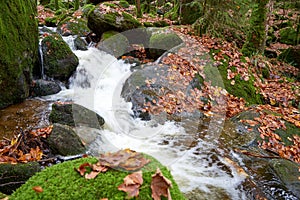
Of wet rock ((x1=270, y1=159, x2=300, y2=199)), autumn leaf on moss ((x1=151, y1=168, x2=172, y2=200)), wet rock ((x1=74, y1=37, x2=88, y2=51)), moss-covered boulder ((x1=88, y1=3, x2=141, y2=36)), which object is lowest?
wet rock ((x1=270, y1=159, x2=300, y2=199))

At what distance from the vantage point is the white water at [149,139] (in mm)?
4082

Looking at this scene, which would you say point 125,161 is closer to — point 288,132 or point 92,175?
point 92,175

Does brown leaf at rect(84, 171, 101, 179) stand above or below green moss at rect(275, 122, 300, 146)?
above

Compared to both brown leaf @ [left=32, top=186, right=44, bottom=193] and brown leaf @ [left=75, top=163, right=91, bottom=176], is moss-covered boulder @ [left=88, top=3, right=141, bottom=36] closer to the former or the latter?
brown leaf @ [left=75, top=163, right=91, bottom=176]

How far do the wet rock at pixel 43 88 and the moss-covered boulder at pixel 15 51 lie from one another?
28 cm

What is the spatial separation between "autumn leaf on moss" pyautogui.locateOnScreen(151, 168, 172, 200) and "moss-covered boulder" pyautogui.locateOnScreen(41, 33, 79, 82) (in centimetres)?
743

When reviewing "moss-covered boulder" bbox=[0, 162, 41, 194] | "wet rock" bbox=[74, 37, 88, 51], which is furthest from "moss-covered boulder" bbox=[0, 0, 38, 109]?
Result: "moss-covered boulder" bbox=[0, 162, 41, 194]

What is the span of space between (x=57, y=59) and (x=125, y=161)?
24.1 feet

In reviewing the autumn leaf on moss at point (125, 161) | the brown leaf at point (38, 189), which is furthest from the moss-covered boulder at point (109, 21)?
the brown leaf at point (38, 189)

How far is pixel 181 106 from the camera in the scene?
680 cm

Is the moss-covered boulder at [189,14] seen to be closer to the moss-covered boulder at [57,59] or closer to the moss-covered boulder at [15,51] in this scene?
the moss-covered boulder at [57,59]

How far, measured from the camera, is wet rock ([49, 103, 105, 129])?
5230 millimetres

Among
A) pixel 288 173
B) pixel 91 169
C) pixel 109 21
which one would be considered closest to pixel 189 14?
pixel 109 21

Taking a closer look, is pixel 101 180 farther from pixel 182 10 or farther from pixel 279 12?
pixel 279 12
